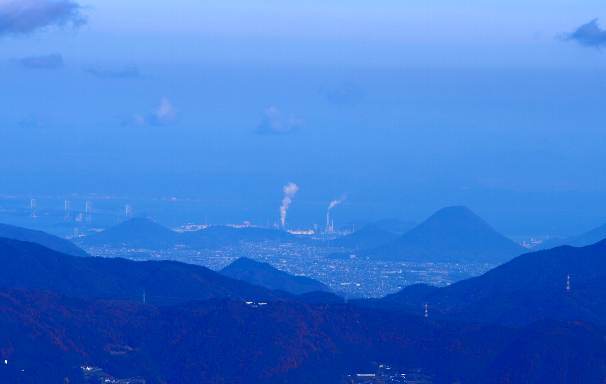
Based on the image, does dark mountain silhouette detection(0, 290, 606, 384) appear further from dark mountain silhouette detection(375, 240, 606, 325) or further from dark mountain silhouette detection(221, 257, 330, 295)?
dark mountain silhouette detection(221, 257, 330, 295)

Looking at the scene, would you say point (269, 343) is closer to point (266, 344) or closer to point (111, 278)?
point (266, 344)

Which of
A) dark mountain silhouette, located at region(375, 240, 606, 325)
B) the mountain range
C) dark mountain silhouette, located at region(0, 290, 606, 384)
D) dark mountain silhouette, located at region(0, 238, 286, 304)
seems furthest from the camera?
dark mountain silhouette, located at region(0, 238, 286, 304)

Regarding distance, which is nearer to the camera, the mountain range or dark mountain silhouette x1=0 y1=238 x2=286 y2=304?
the mountain range

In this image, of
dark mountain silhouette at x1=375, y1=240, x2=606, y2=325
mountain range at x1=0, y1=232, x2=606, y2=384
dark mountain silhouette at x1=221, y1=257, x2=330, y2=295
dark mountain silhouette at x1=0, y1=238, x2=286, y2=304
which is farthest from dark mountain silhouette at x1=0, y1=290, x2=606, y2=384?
dark mountain silhouette at x1=221, y1=257, x2=330, y2=295

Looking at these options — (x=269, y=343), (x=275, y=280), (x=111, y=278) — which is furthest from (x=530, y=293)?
(x=275, y=280)

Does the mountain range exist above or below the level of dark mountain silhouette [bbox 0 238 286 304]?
below

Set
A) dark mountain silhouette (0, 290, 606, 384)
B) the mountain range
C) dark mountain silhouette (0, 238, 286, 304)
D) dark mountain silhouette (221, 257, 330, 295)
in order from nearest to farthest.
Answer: dark mountain silhouette (0, 290, 606, 384) < the mountain range < dark mountain silhouette (0, 238, 286, 304) < dark mountain silhouette (221, 257, 330, 295)

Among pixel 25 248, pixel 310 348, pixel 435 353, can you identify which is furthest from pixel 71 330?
pixel 25 248
